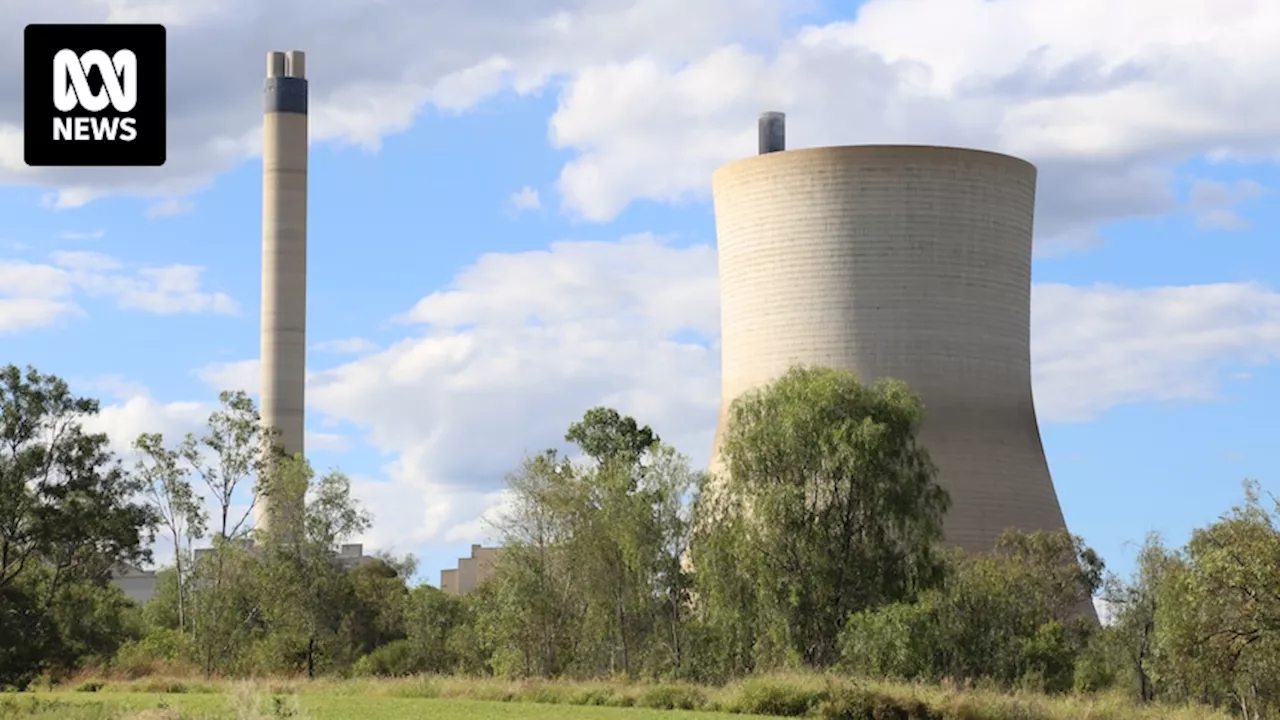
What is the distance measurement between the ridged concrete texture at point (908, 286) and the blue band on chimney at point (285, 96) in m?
23.1

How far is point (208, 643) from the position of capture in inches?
1741

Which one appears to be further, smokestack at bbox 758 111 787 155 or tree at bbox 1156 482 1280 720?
smokestack at bbox 758 111 787 155

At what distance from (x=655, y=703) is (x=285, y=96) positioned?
3891 cm

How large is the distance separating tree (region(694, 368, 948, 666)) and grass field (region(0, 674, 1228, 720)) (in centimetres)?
334

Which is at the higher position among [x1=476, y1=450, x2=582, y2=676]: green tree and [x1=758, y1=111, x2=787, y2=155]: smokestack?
[x1=758, y1=111, x2=787, y2=155]: smokestack

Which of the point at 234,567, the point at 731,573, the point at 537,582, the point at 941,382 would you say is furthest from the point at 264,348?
the point at 731,573

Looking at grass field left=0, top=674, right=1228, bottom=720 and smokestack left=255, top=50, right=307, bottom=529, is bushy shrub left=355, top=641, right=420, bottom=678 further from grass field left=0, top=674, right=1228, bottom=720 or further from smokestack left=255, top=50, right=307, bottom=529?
grass field left=0, top=674, right=1228, bottom=720

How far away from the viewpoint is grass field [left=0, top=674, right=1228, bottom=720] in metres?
26.8

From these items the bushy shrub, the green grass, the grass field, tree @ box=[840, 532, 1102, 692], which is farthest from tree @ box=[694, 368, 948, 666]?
the bushy shrub

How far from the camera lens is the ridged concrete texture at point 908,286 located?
44469 mm

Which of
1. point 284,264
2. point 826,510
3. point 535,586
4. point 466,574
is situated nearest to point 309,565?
point 535,586

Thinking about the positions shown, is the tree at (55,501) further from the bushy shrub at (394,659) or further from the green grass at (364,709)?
the bushy shrub at (394,659)

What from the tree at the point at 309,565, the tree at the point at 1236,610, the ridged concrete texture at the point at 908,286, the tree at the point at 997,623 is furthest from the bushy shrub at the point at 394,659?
the tree at the point at 1236,610

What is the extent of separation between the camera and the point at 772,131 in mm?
55719
